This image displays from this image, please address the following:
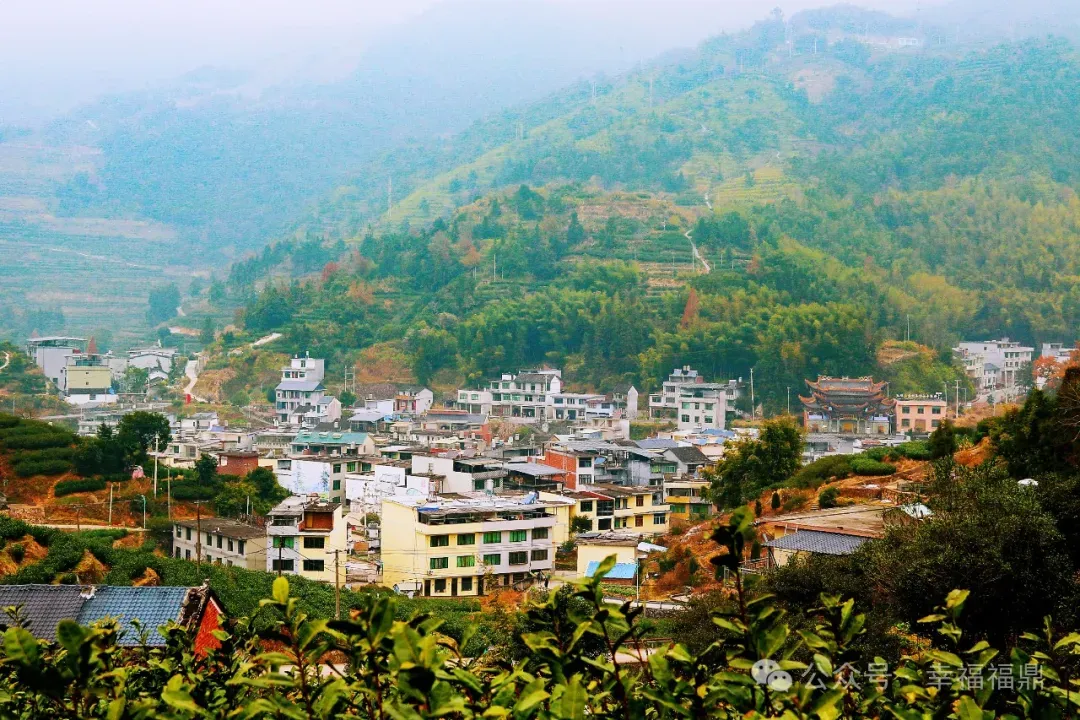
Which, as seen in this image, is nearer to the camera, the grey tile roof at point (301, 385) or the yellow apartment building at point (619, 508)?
the yellow apartment building at point (619, 508)

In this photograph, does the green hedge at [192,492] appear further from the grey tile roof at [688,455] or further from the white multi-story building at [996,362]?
the white multi-story building at [996,362]

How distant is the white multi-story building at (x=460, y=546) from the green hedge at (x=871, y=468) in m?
4.80

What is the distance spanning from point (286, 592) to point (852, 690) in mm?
1607

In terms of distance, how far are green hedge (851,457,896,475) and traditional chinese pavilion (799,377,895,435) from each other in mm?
18034

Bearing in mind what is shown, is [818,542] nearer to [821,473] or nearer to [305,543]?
[821,473]

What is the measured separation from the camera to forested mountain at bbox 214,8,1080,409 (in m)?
47.3

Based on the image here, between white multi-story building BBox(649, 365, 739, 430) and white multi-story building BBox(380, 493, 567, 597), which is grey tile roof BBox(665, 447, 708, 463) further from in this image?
white multi-story building BBox(649, 365, 739, 430)

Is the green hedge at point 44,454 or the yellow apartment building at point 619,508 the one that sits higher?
the green hedge at point 44,454

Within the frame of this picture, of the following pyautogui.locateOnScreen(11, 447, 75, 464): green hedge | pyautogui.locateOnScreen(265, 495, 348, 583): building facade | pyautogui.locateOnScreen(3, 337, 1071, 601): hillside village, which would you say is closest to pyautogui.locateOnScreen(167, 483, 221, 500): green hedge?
pyautogui.locateOnScreen(3, 337, 1071, 601): hillside village

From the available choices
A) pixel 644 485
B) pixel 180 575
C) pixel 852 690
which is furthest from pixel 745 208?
pixel 852 690

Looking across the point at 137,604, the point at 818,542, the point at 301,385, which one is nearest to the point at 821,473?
the point at 818,542

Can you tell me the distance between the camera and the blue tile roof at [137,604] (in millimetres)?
9602

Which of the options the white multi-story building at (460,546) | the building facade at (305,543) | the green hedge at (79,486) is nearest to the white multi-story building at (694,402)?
the white multi-story building at (460,546)

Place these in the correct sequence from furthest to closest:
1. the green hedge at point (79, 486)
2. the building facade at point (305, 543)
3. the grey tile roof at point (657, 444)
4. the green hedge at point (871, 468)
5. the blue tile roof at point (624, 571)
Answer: the grey tile roof at point (657, 444), the green hedge at point (79, 486), the green hedge at point (871, 468), the building facade at point (305, 543), the blue tile roof at point (624, 571)
